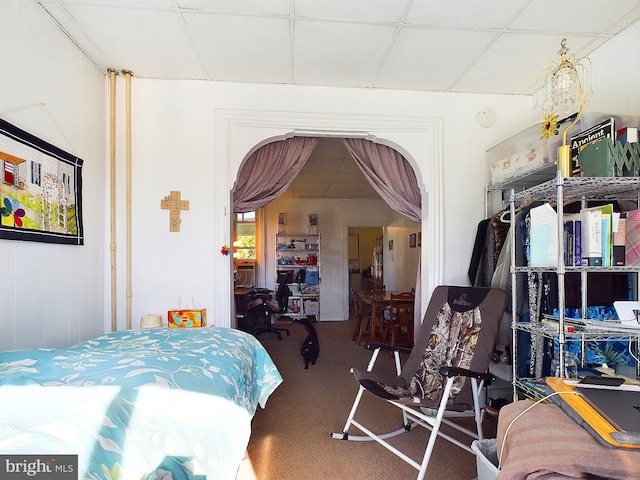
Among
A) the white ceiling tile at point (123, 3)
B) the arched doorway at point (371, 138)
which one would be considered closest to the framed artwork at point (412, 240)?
the arched doorway at point (371, 138)

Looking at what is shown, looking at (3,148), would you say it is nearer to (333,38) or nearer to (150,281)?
(150,281)

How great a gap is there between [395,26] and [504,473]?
240 centimetres

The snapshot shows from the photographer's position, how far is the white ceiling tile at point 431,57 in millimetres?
2486

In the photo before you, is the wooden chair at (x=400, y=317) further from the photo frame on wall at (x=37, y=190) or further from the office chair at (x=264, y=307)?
the photo frame on wall at (x=37, y=190)

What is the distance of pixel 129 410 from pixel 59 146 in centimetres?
193

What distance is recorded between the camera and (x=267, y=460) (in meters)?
2.35

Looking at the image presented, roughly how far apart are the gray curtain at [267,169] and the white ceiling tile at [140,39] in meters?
0.83

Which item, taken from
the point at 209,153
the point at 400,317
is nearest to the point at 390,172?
the point at 209,153

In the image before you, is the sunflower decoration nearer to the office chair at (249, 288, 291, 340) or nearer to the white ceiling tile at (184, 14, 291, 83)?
the white ceiling tile at (184, 14, 291, 83)

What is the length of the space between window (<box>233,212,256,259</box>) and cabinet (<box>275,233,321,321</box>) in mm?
520

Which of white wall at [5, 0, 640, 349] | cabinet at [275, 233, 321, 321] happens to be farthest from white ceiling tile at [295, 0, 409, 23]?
cabinet at [275, 233, 321, 321]

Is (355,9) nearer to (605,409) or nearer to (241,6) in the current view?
(241,6)

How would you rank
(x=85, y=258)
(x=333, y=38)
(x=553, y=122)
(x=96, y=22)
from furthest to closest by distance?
(x=85, y=258), (x=333, y=38), (x=96, y=22), (x=553, y=122)

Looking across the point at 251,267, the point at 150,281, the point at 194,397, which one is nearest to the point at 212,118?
the point at 150,281
